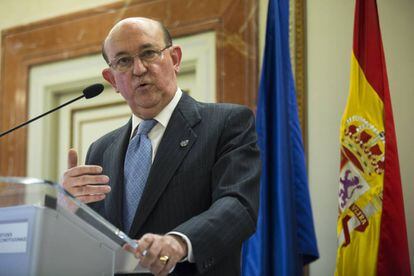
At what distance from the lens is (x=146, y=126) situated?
2.47 meters

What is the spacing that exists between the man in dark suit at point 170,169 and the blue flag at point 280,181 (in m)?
1.06

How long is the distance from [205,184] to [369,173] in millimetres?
1283

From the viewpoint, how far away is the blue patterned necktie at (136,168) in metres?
2.30

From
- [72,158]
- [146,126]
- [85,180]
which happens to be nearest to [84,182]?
[85,180]

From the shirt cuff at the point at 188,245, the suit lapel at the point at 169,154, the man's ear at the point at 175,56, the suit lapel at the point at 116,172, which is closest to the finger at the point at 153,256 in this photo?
the shirt cuff at the point at 188,245

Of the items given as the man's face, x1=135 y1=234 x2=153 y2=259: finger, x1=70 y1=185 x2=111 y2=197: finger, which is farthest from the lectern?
the man's face

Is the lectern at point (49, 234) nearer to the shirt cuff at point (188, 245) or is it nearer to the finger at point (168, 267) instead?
the finger at point (168, 267)

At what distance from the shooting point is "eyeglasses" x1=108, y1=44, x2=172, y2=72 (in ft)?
8.22

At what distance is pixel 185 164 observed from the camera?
89.7 inches

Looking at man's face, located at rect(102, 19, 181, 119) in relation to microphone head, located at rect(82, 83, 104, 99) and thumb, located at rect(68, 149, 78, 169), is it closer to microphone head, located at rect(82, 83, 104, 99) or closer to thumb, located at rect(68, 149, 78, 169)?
microphone head, located at rect(82, 83, 104, 99)

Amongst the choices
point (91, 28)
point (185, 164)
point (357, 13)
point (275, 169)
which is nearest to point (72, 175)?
point (185, 164)

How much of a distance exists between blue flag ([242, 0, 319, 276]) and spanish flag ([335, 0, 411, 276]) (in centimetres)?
20

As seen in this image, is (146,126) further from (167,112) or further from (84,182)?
(84,182)

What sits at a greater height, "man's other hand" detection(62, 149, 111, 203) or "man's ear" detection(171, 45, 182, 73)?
"man's ear" detection(171, 45, 182, 73)
